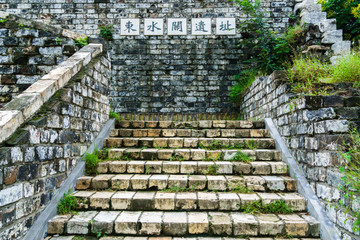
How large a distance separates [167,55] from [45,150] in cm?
570

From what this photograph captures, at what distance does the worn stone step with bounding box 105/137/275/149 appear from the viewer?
357 cm

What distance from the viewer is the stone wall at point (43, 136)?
1888mm

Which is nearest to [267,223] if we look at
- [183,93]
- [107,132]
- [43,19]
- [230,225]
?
[230,225]

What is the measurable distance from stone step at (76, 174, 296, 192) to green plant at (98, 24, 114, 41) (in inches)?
232

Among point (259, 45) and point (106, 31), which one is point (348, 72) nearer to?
point (259, 45)

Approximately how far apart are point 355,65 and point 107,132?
4.07 metres

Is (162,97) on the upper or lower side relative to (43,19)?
lower

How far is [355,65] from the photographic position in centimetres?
285

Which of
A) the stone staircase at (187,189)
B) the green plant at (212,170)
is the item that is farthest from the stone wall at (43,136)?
the green plant at (212,170)

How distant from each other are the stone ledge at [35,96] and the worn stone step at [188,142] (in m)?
1.33

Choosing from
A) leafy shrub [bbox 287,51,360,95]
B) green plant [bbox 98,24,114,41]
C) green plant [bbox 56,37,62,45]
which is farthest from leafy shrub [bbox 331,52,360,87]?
green plant [bbox 98,24,114,41]

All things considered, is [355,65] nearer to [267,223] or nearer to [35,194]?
[267,223]

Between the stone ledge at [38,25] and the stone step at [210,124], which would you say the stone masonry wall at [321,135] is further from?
the stone ledge at [38,25]

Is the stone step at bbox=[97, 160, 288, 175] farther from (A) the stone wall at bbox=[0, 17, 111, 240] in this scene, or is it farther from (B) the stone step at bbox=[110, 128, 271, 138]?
(B) the stone step at bbox=[110, 128, 271, 138]
